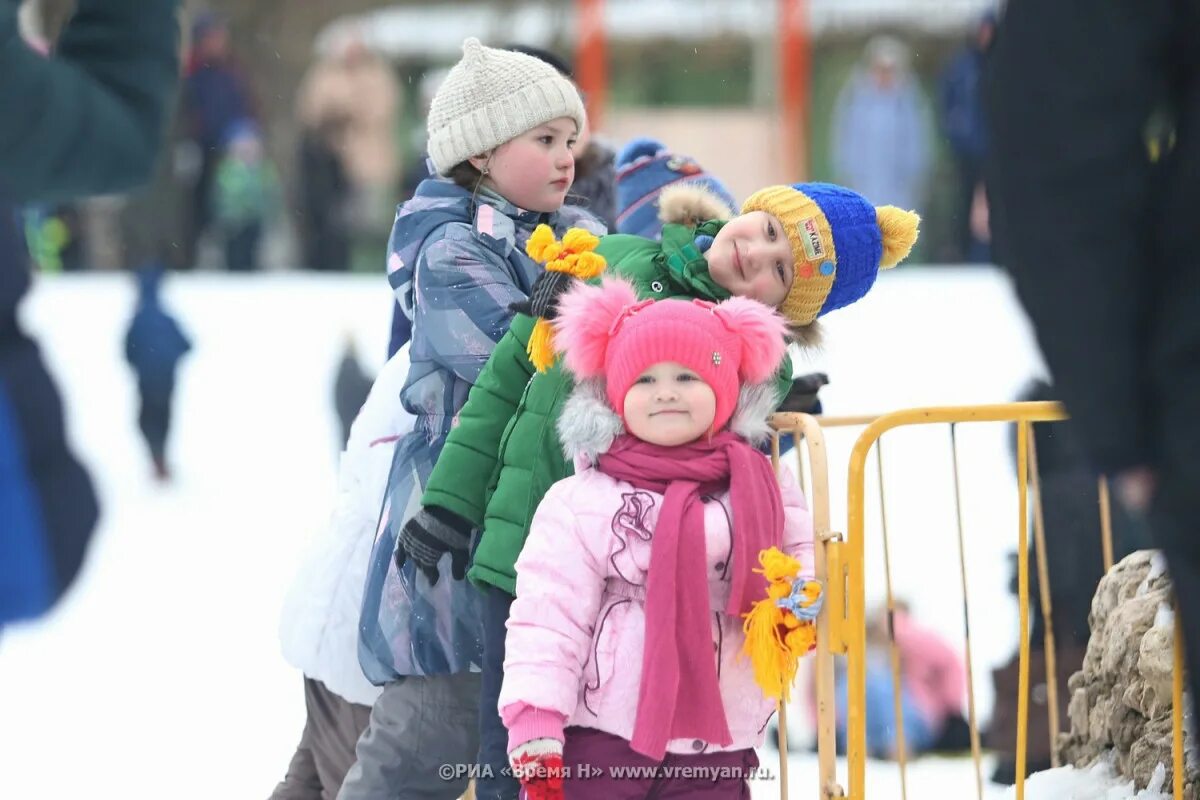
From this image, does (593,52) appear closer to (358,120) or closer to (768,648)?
(358,120)

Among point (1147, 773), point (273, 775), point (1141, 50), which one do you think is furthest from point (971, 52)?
point (1141, 50)

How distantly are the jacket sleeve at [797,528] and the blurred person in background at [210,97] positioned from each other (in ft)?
37.8

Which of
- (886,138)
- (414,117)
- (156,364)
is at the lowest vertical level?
(156,364)

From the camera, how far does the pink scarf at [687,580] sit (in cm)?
279

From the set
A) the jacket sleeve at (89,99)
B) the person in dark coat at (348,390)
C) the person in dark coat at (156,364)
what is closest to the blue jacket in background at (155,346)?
the person in dark coat at (156,364)

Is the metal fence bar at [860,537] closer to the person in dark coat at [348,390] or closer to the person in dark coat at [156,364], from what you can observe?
the person in dark coat at [348,390]

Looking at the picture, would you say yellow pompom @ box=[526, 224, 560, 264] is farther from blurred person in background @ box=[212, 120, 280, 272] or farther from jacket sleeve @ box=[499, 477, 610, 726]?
blurred person in background @ box=[212, 120, 280, 272]

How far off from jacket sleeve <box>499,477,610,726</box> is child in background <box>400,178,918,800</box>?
0.14 metres

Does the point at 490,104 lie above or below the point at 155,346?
below

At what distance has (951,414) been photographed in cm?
318

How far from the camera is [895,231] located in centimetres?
330

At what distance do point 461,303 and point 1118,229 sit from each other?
1.48 meters

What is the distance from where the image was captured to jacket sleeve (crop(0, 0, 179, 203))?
1571mm

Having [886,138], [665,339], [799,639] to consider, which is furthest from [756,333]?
[886,138]
